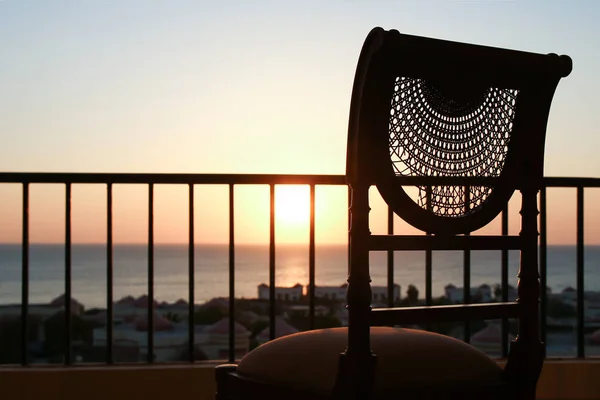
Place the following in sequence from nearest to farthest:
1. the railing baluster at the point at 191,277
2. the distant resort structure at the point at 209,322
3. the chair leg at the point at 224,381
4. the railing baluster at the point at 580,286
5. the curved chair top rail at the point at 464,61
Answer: the curved chair top rail at the point at 464,61, the chair leg at the point at 224,381, the railing baluster at the point at 191,277, the railing baluster at the point at 580,286, the distant resort structure at the point at 209,322

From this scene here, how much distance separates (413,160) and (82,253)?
168ft

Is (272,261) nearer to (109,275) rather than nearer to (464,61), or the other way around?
(109,275)

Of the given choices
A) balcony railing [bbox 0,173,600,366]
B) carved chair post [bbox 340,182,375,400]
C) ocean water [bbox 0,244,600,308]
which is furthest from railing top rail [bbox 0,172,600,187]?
ocean water [bbox 0,244,600,308]

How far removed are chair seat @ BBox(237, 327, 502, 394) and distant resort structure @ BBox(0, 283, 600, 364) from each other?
0.10 meters

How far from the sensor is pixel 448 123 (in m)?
1.35

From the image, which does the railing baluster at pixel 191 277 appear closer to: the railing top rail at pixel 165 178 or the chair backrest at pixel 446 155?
the railing top rail at pixel 165 178

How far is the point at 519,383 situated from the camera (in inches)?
54.2

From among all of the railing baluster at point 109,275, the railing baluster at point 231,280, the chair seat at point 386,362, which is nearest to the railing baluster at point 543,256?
the railing baluster at point 231,280

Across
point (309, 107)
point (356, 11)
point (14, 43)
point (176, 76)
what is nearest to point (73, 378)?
point (356, 11)

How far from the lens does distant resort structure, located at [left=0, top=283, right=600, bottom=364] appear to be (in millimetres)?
2963

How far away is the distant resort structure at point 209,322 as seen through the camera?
117 inches

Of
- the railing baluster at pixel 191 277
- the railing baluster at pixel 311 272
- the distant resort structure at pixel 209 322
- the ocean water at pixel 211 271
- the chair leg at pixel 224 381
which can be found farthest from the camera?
the ocean water at pixel 211 271

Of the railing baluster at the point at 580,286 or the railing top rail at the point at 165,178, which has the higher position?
the railing top rail at the point at 165,178

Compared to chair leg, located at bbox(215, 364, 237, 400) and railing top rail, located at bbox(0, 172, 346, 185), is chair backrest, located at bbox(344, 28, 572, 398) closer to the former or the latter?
chair leg, located at bbox(215, 364, 237, 400)
